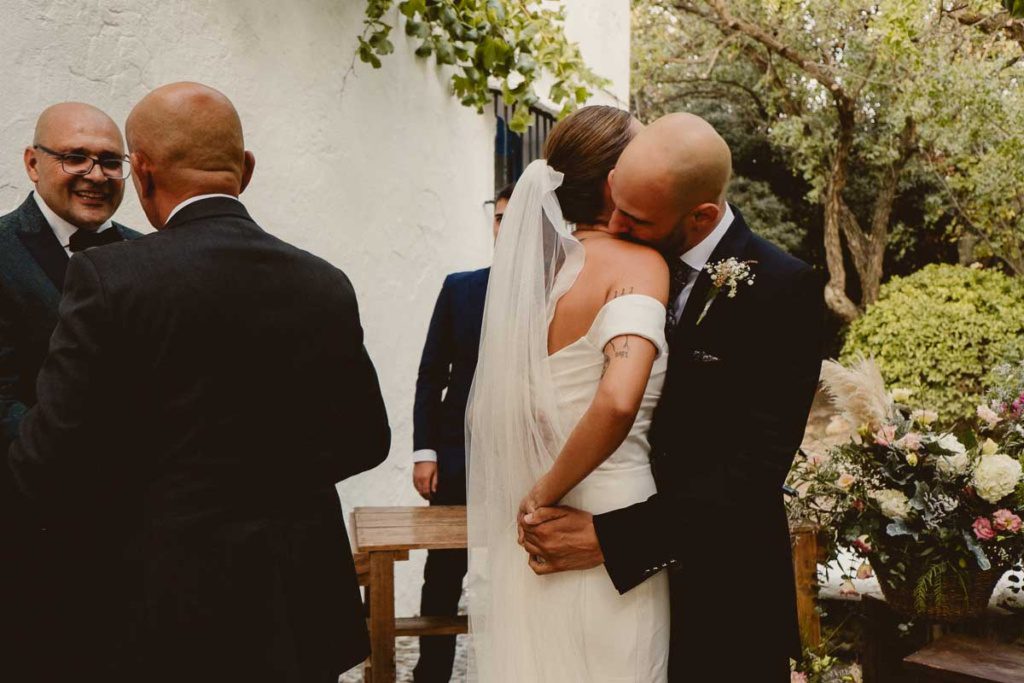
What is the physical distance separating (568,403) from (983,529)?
1984 mm

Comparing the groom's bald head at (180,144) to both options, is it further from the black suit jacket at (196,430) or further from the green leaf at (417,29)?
the green leaf at (417,29)

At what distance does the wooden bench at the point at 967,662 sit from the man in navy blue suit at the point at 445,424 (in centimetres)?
189

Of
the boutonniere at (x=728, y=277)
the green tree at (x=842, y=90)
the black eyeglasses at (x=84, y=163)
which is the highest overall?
the green tree at (x=842, y=90)

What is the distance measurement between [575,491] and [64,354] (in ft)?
3.70

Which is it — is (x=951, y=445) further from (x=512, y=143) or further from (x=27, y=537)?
(x=512, y=143)

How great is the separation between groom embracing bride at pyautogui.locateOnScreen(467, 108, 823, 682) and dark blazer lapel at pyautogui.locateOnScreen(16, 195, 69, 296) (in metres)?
1.18

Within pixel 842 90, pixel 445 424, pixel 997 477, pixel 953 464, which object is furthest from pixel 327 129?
pixel 842 90

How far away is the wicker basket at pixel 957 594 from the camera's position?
354 centimetres

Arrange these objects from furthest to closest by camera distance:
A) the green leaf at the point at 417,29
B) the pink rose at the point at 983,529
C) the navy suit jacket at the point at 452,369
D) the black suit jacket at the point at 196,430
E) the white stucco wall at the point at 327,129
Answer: the green leaf at the point at 417,29 < the navy suit jacket at the point at 452,369 < the pink rose at the point at 983,529 < the white stucco wall at the point at 327,129 < the black suit jacket at the point at 196,430

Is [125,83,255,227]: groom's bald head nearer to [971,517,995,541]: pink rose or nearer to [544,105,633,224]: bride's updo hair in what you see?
[544,105,633,224]: bride's updo hair

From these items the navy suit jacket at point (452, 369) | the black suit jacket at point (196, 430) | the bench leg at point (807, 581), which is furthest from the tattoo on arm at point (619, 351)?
the bench leg at point (807, 581)

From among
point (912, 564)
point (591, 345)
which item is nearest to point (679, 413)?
point (591, 345)

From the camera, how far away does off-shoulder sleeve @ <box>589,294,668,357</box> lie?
6.61 feet

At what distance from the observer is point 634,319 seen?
2016mm
